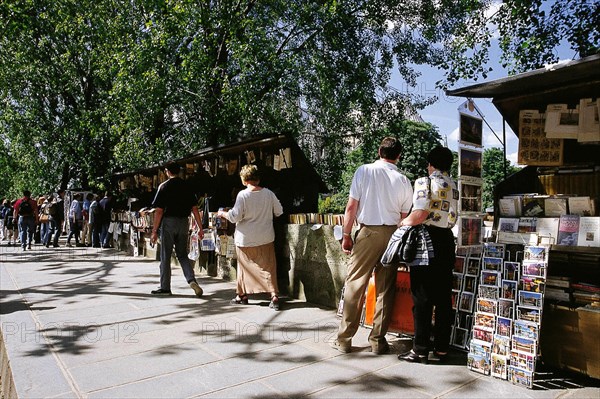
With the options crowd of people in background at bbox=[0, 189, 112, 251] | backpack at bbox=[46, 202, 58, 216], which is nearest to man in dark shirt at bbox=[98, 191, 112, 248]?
crowd of people in background at bbox=[0, 189, 112, 251]

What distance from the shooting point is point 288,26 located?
50.3ft

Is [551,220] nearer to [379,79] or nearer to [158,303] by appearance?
[158,303]

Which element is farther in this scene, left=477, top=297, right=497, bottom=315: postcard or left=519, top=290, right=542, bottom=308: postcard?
left=477, top=297, right=497, bottom=315: postcard

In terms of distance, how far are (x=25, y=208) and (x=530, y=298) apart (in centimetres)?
1506

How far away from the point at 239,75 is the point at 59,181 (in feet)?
68.6

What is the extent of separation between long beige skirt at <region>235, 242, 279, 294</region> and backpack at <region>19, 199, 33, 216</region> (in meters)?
11.4

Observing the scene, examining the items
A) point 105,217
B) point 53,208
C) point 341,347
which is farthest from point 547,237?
point 53,208

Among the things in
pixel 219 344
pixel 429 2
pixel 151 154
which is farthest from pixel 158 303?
pixel 429 2

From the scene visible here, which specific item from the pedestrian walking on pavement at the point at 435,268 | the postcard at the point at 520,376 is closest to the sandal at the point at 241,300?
the pedestrian walking on pavement at the point at 435,268

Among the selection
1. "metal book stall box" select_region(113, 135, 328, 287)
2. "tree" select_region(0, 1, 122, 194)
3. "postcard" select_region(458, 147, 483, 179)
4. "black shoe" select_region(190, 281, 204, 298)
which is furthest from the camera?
"tree" select_region(0, 1, 122, 194)

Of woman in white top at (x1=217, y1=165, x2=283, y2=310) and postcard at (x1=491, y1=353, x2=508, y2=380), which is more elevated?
woman in white top at (x1=217, y1=165, x2=283, y2=310)

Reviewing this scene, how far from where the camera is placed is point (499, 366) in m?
3.42

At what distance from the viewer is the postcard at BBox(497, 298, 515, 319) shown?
3529 millimetres

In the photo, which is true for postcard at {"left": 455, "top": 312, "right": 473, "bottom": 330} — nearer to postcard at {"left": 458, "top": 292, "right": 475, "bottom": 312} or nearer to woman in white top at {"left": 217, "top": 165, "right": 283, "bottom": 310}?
postcard at {"left": 458, "top": 292, "right": 475, "bottom": 312}
